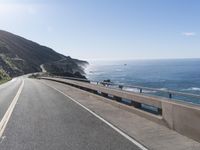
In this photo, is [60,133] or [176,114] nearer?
[176,114]

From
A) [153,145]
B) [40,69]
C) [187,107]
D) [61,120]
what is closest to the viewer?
[153,145]

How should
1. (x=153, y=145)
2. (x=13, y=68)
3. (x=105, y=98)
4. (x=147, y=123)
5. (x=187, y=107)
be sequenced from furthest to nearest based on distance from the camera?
(x=13, y=68) < (x=105, y=98) < (x=147, y=123) < (x=187, y=107) < (x=153, y=145)

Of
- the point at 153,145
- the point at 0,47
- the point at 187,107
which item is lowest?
the point at 153,145

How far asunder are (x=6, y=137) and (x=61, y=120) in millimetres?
3678

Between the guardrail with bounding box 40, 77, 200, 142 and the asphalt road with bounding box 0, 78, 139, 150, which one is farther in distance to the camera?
the guardrail with bounding box 40, 77, 200, 142

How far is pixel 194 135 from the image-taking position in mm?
10125

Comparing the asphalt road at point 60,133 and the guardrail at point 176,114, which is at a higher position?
the guardrail at point 176,114

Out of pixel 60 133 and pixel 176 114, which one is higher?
pixel 176 114

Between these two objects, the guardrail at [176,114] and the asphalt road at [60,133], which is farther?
the guardrail at [176,114]

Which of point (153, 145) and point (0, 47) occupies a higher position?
point (0, 47)

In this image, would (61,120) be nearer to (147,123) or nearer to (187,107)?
(147,123)

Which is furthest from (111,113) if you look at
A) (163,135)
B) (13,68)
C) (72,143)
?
(13,68)

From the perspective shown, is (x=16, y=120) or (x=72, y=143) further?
(x=16, y=120)

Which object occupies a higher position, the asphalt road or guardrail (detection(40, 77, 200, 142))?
guardrail (detection(40, 77, 200, 142))
